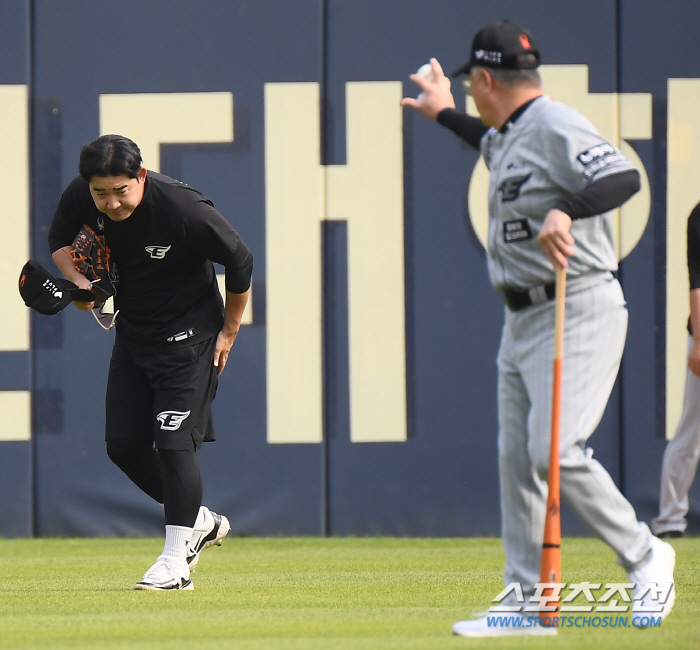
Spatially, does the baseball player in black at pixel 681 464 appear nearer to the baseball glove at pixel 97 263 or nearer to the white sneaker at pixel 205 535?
the white sneaker at pixel 205 535

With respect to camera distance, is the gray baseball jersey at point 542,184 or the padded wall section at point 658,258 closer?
the gray baseball jersey at point 542,184

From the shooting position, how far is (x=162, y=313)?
4.54 m

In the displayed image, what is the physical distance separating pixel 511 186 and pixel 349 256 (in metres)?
4.11

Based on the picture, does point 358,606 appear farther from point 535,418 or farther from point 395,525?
point 395,525

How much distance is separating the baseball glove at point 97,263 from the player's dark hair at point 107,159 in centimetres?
37

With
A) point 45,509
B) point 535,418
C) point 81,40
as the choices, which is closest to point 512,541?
point 535,418

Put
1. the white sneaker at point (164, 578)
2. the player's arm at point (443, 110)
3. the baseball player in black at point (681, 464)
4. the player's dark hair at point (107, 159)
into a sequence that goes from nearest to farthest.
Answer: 1. the player's arm at point (443, 110)
2. the player's dark hair at point (107, 159)
3. the white sneaker at point (164, 578)
4. the baseball player in black at point (681, 464)

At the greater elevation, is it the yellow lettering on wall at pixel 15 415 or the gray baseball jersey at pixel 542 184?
the gray baseball jersey at pixel 542 184

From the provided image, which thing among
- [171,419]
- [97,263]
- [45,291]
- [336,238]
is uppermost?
[336,238]

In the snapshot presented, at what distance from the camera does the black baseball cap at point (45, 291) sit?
14.9 feet

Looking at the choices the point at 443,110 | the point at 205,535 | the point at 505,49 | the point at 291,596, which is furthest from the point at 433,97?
the point at 205,535

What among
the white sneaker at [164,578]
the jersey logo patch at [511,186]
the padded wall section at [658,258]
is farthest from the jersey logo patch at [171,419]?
the padded wall section at [658,258]

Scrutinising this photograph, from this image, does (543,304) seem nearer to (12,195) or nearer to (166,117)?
(166,117)

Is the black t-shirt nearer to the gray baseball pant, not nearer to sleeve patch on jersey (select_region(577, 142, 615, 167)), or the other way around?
the gray baseball pant
